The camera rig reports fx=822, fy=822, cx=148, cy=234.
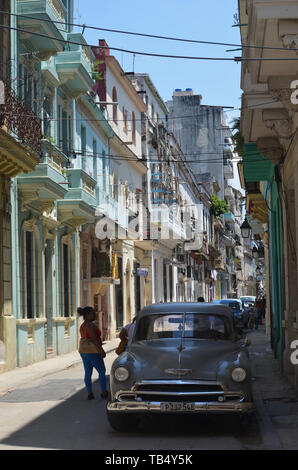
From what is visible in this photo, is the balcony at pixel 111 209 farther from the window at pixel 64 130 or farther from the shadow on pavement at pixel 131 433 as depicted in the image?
the shadow on pavement at pixel 131 433

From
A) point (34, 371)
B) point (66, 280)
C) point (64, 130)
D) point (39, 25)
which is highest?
point (39, 25)

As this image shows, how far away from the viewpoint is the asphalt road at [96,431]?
9.09 meters

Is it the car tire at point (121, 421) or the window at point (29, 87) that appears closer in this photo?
the car tire at point (121, 421)

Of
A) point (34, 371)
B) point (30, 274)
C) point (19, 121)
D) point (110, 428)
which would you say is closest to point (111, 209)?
point (30, 274)

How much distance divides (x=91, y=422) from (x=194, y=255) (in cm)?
5371

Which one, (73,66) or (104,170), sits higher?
(73,66)

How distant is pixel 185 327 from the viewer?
36.7 ft

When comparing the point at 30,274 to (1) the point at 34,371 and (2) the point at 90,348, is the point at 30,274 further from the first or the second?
(2) the point at 90,348

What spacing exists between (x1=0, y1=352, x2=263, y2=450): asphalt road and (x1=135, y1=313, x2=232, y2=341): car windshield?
1108 millimetres

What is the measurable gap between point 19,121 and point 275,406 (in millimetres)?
9725

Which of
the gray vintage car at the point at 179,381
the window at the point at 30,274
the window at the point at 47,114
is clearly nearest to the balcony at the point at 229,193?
the window at the point at 47,114

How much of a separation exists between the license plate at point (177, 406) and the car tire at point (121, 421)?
1.84 feet

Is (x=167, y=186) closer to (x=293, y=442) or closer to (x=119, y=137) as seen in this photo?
(x=119, y=137)

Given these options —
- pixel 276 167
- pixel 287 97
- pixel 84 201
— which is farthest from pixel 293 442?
pixel 84 201
